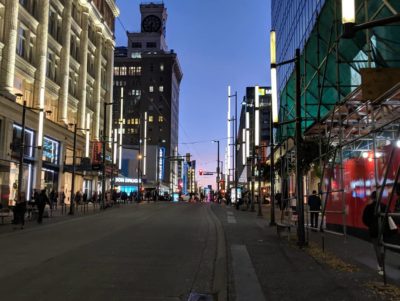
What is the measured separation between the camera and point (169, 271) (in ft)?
37.1

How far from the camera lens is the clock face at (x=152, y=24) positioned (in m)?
198

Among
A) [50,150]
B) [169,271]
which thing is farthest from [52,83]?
[169,271]

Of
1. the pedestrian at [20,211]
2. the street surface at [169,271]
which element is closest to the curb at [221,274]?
the street surface at [169,271]

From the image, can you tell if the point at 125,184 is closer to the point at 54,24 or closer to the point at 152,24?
the point at 54,24

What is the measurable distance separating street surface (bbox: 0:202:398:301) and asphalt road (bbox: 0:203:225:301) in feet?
0.06

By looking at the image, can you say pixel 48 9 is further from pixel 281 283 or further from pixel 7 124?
pixel 281 283

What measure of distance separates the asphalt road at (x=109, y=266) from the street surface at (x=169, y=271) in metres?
0.02

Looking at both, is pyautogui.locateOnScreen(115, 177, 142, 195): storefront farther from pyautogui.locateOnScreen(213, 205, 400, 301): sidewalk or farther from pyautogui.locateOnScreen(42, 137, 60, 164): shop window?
pyautogui.locateOnScreen(213, 205, 400, 301): sidewalk

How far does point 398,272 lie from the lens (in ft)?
34.4

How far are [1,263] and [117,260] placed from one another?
2.71 meters

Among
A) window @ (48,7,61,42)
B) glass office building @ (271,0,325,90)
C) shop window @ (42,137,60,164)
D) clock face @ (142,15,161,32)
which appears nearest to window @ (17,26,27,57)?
window @ (48,7,61,42)

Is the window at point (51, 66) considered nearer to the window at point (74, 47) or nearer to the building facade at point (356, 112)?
the window at point (74, 47)

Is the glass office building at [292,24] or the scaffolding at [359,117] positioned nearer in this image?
the scaffolding at [359,117]

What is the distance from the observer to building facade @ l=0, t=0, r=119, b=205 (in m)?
38.8
